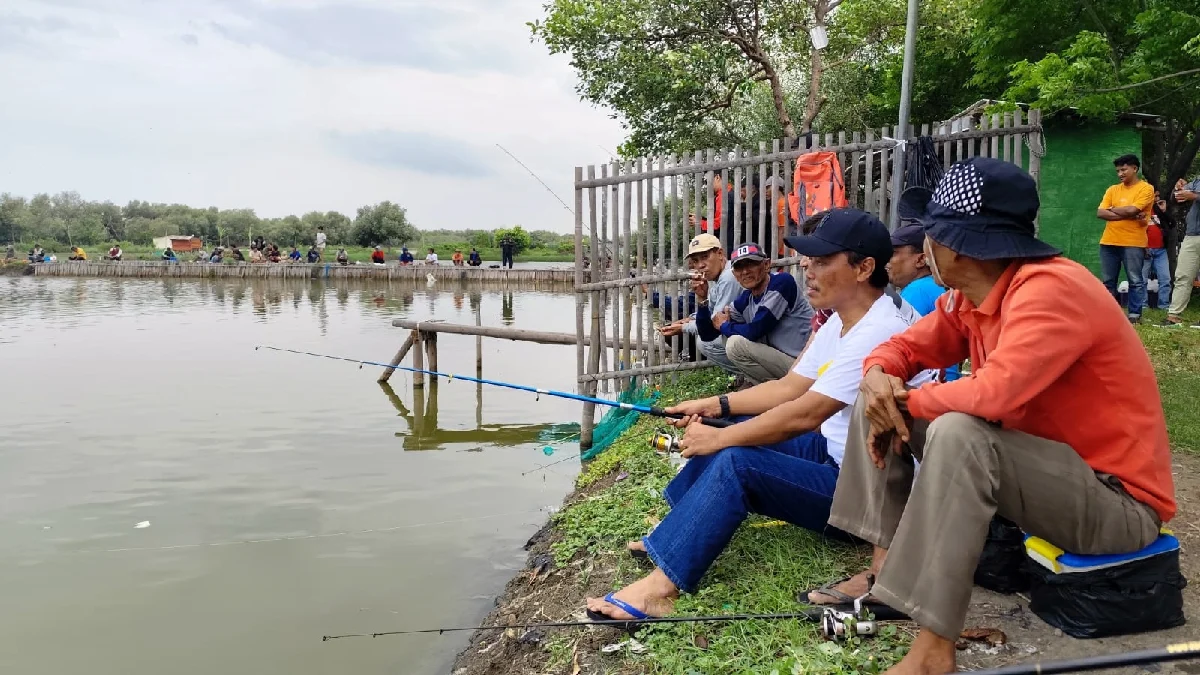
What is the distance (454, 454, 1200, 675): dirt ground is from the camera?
2.59 metres

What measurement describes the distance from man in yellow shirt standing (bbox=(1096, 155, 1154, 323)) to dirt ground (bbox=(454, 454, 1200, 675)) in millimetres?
4739

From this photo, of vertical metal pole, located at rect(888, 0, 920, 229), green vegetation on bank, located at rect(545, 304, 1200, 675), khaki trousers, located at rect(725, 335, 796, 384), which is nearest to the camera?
green vegetation on bank, located at rect(545, 304, 1200, 675)

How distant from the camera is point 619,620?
3133 mm

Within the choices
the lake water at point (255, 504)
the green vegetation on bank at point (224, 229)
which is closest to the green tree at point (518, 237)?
the green vegetation on bank at point (224, 229)

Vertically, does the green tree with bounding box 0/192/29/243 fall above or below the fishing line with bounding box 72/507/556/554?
above

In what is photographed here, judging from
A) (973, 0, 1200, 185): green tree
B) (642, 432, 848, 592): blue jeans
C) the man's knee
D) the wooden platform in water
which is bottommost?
(642, 432, 848, 592): blue jeans

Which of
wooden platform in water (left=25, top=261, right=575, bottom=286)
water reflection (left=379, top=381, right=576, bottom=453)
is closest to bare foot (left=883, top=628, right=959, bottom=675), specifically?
water reflection (left=379, top=381, right=576, bottom=453)

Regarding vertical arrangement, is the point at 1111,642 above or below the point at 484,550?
above

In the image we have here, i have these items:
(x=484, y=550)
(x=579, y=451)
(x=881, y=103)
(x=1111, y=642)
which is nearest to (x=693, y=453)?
(x=1111, y=642)

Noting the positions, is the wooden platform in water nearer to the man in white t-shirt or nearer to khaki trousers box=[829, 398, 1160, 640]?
the man in white t-shirt

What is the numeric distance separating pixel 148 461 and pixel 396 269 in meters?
29.1

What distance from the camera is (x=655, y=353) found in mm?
8180

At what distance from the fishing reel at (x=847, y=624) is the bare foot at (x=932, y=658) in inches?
19.0

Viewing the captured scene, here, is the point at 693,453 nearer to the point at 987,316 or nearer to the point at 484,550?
the point at 987,316
